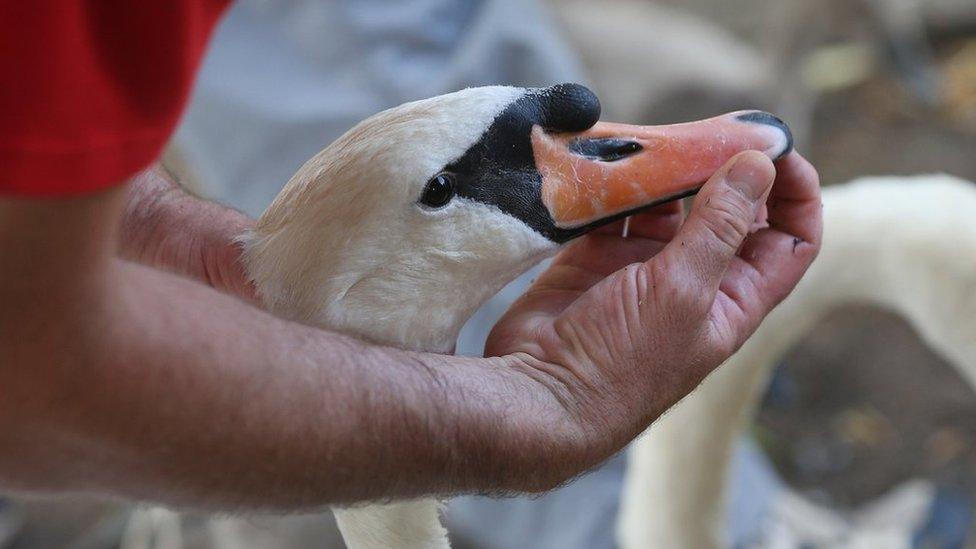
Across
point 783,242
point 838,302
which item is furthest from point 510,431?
point 838,302

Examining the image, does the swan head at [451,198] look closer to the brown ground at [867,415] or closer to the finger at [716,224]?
the finger at [716,224]

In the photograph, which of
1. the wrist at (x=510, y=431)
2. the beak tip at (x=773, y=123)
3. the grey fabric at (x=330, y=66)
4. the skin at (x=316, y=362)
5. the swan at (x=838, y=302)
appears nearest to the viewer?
the skin at (x=316, y=362)

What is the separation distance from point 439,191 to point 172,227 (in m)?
0.46

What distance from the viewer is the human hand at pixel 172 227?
1402 mm

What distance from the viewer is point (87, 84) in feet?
2.50

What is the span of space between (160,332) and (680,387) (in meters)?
0.59

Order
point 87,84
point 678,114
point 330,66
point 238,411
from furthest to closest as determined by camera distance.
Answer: point 678,114 < point 330,66 < point 238,411 < point 87,84

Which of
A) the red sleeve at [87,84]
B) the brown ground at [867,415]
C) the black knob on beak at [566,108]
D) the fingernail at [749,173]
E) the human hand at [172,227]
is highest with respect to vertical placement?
the red sleeve at [87,84]

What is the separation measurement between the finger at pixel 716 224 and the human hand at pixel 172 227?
20.1 inches

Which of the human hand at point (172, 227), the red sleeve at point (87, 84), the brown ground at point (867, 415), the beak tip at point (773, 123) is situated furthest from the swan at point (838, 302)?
the brown ground at point (867, 415)

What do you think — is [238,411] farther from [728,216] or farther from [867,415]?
[867,415]

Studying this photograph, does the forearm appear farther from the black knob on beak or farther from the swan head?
the black knob on beak

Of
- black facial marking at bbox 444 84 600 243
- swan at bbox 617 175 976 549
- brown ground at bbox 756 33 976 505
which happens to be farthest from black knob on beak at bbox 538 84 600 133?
brown ground at bbox 756 33 976 505

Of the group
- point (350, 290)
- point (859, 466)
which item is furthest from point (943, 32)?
point (350, 290)
